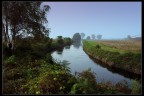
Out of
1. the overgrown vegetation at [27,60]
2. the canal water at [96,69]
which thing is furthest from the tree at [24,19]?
the canal water at [96,69]

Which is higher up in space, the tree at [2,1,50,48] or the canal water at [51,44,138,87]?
the tree at [2,1,50,48]

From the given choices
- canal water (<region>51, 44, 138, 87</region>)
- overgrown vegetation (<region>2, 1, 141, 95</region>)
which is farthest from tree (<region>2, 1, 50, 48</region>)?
canal water (<region>51, 44, 138, 87</region>)

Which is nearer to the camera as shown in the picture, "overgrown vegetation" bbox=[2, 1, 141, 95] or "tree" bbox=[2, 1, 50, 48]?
"overgrown vegetation" bbox=[2, 1, 141, 95]

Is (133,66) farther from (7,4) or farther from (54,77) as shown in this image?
(54,77)

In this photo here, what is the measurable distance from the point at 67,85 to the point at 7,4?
9.24 metres

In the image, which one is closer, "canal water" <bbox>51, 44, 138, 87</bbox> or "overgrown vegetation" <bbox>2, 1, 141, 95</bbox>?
"overgrown vegetation" <bbox>2, 1, 141, 95</bbox>

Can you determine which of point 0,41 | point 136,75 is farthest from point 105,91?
point 136,75

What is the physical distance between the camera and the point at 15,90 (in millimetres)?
8016

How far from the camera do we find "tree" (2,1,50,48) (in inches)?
629

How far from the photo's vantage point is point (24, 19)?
16531 mm

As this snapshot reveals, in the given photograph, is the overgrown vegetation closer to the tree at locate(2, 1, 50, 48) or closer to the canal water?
the tree at locate(2, 1, 50, 48)

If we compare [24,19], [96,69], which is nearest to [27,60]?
[24,19]

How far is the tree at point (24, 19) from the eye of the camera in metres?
16.0

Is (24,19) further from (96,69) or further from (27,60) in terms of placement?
(96,69)
